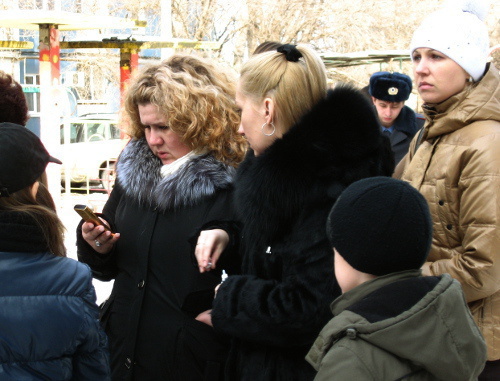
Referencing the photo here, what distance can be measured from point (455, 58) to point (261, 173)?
102 centimetres

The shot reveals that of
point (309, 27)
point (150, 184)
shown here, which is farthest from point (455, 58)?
point (309, 27)

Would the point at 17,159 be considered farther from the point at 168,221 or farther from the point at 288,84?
the point at 288,84

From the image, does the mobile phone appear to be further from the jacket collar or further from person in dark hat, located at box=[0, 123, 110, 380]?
the jacket collar

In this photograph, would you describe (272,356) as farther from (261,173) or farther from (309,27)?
(309,27)

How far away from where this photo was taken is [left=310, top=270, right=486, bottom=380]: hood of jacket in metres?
1.56

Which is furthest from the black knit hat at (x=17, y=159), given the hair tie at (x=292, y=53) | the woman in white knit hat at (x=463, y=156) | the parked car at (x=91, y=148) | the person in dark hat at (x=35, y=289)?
the parked car at (x=91, y=148)

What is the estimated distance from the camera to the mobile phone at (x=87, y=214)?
2484 mm

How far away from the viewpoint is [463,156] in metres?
2.52

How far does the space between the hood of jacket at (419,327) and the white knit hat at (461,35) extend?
128 cm

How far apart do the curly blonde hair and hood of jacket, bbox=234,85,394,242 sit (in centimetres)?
54

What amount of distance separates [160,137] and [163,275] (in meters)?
0.53

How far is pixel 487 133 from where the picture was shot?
252 centimetres

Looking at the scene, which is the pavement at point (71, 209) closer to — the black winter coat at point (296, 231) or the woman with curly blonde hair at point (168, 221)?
the woman with curly blonde hair at point (168, 221)

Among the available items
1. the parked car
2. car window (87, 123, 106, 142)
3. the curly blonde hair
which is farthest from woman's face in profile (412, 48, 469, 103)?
car window (87, 123, 106, 142)
